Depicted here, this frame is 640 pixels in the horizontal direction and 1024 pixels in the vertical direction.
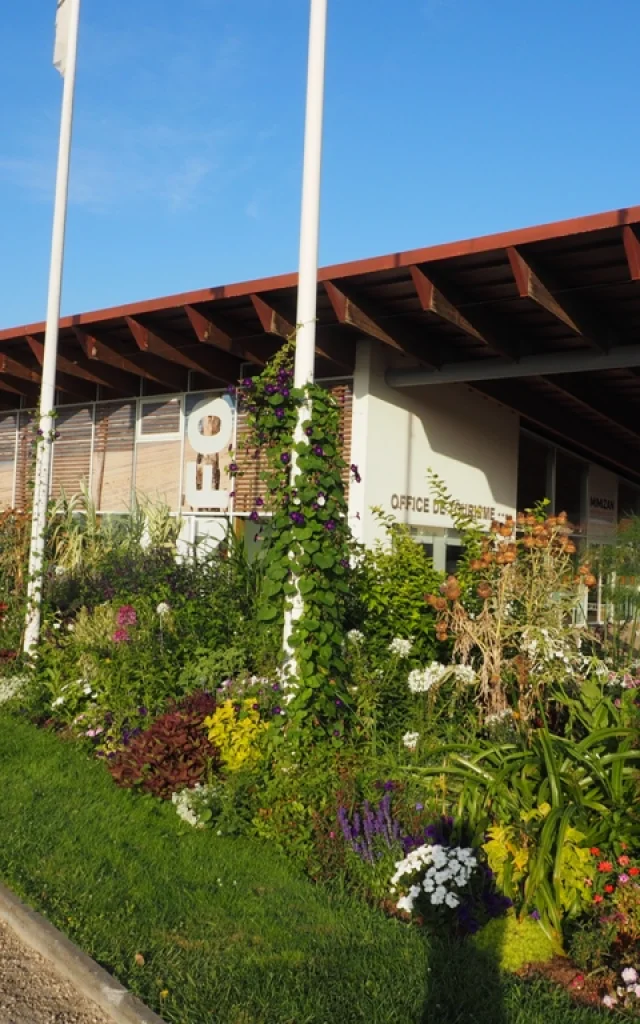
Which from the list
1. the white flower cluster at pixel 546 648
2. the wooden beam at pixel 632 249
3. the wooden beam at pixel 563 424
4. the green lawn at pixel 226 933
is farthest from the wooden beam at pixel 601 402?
the green lawn at pixel 226 933

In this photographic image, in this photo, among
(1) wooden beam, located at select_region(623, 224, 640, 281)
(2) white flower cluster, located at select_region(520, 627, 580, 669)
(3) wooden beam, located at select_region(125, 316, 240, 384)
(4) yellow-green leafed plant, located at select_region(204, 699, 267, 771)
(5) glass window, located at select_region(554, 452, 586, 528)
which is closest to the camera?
(4) yellow-green leafed plant, located at select_region(204, 699, 267, 771)

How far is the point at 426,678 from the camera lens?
5973 mm

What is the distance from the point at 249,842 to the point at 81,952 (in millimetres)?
1523

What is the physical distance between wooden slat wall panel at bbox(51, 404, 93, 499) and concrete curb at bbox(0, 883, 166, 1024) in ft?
35.6

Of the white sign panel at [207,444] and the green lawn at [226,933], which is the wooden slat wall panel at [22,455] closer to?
the white sign panel at [207,444]

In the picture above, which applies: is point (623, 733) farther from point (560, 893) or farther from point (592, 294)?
point (592, 294)

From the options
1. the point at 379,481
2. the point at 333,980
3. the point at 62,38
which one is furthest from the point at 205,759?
the point at 62,38

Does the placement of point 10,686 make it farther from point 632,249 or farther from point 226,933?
point 632,249

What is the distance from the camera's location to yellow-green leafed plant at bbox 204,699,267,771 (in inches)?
228

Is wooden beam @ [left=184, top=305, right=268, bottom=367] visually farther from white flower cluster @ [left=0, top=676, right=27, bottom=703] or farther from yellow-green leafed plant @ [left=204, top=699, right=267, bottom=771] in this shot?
yellow-green leafed plant @ [left=204, top=699, right=267, bottom=771]

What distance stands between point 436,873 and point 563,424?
11.2 meters

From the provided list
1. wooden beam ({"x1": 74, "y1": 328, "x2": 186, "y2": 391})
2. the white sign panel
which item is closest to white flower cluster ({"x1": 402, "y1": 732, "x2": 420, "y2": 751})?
the white sign panel

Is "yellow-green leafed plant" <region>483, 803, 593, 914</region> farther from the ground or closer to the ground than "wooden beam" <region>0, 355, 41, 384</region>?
closer to the ground

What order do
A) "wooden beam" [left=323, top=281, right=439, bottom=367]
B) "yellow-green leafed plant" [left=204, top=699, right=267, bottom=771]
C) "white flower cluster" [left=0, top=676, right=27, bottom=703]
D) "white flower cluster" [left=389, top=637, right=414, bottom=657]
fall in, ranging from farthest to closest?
"wooden beam" [left=323, top=281, right=439, bottom=367] < "white flower cluster" [left=0, top=676, right=27, bottom=703] < "white flower cluster" [left=389, top=637, right=414, bottom=657] < "yellow-green leafed plant" [left=204, top=699, right=267, bottom=771]
